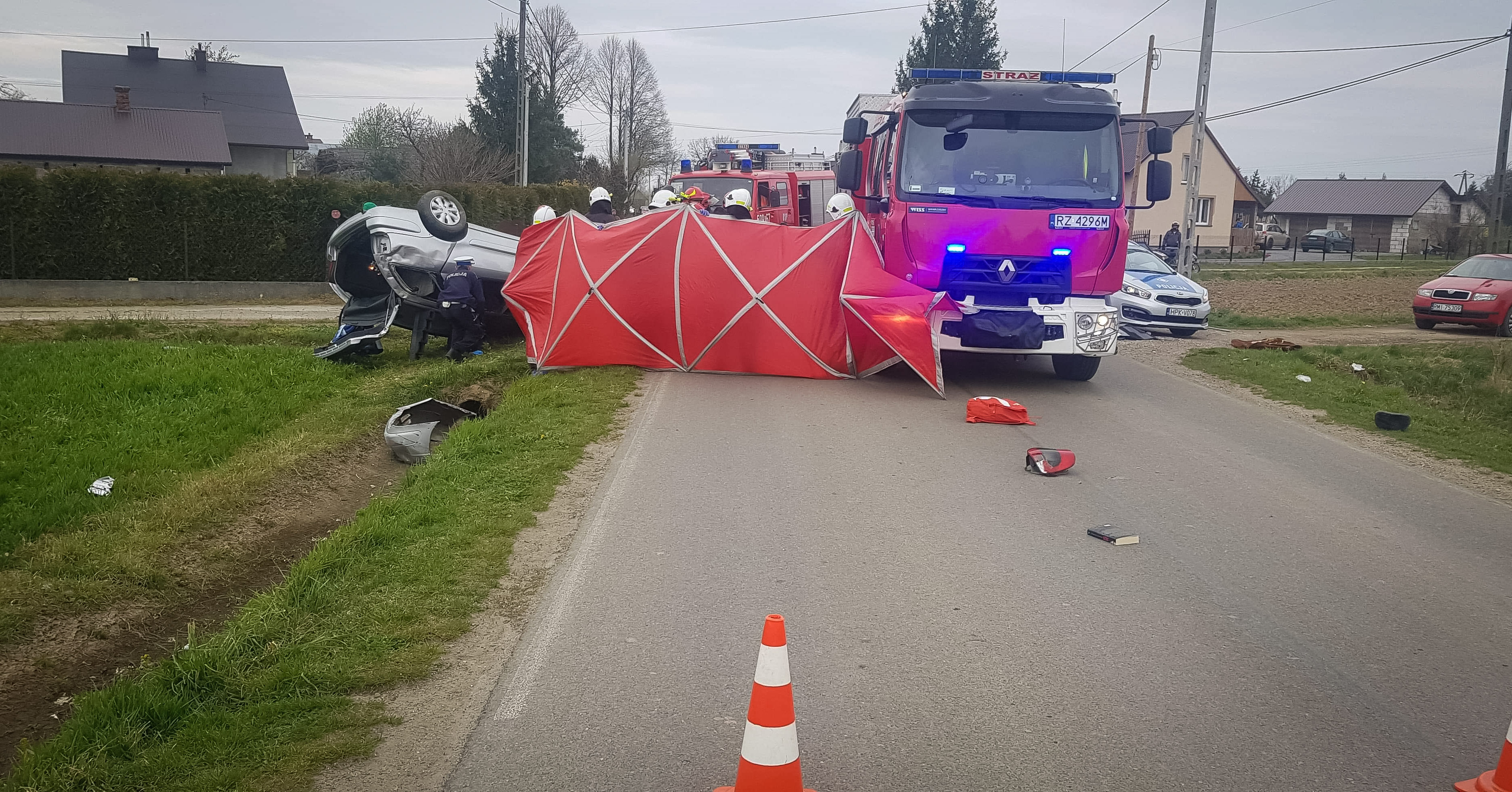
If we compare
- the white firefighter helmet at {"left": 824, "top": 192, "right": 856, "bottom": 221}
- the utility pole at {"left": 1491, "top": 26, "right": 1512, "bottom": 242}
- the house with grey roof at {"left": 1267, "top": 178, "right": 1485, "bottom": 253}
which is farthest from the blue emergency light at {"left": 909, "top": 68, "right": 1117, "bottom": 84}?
the house with grey roof at {"left": 1267, "top": 178, "right": 1485, "bottom": 253}


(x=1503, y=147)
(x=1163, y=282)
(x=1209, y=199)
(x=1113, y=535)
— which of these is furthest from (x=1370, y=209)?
(x=1113, y=535)

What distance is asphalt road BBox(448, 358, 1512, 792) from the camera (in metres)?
4.02

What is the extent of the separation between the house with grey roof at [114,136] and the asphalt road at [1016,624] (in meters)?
43.4

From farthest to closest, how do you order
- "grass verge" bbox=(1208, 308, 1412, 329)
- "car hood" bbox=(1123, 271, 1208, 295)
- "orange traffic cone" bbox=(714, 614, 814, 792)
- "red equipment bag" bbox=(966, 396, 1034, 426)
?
"grass verge" bbox=(1208, 308, 1412, 329) < "car hood" bbox=(1123, 271, 1208, 295) < "red equipment bag" bbox=(966, 396, 1034, 426) < "orange traffic cone" bbox=(714, 614, 814, 792)

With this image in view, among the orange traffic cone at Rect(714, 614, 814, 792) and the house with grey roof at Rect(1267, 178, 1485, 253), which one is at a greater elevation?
the house with grey roof at Rect(1267, 178, 1485, 253)

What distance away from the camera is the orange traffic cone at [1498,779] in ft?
11.9

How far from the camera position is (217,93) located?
55719 millimetres

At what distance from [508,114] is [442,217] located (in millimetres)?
44470

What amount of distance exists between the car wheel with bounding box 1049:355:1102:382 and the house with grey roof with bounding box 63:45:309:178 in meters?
47.9

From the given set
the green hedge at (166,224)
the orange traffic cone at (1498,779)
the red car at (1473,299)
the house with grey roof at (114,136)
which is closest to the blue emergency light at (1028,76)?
the orange traffic cone at (1498,779)

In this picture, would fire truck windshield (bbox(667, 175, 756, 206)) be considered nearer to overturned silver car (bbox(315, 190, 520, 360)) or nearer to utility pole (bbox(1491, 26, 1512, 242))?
overturned silver car (bbox(315, 190, 520, 360))

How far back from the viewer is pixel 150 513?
806 cm

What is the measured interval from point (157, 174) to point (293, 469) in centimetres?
1845

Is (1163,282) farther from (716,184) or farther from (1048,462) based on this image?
(1048,462)
